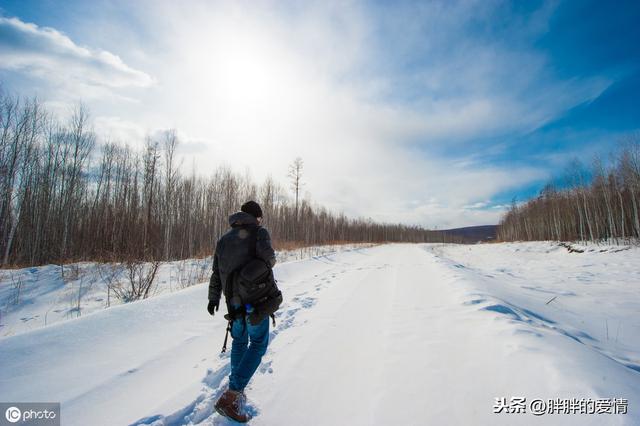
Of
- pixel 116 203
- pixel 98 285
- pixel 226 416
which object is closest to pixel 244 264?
pixel 226 416

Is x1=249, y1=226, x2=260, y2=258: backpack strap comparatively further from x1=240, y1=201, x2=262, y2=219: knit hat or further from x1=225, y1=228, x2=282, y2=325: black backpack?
x1=240, y1=201, x2=262, y2=219: knit hat

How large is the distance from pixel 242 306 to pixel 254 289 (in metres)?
0.24

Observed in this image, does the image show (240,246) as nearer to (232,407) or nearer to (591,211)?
(232,407)

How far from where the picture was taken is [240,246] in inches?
Result: 96.0

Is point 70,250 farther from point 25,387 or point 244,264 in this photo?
point 244,264

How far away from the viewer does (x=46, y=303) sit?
7648 mm

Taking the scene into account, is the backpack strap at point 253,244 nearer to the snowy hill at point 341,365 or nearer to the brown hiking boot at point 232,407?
the brown hiking boot at point 232,407

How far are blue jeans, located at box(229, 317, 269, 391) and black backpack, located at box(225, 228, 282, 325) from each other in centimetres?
16

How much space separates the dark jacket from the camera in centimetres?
243

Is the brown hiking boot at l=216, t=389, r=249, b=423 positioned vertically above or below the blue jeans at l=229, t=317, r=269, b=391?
below

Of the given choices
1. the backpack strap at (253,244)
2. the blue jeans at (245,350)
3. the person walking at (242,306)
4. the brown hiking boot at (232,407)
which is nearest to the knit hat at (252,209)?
the person walking at (242,306)

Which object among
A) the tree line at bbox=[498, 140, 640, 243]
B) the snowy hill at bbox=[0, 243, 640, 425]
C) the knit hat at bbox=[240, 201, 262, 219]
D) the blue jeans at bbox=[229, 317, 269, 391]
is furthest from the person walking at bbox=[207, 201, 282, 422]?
the tree line at bbox=[498, 140, 640, 243]

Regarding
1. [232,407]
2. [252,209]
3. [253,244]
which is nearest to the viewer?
[232,407]

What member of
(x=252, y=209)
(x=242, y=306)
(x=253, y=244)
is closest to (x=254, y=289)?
(x=242, y=306)
